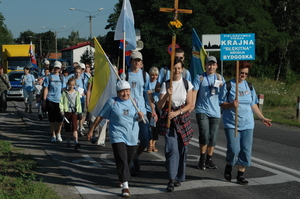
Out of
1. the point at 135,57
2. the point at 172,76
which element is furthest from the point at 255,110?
the point at 135,57

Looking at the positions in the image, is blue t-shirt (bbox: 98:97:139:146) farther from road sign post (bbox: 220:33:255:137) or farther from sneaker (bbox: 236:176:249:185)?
road sign post (bbox: 220:33:255:137)

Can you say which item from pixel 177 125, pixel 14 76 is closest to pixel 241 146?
Answer: pixel 177 125

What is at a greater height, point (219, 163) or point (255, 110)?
point (255, 110)

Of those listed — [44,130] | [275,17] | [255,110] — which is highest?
[275,17]

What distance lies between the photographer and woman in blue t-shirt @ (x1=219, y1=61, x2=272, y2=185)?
6520mm

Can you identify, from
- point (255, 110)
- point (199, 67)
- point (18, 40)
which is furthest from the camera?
point (18, 40)

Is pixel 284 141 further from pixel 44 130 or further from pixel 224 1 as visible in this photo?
pixel 224 1

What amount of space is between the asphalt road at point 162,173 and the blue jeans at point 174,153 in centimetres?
29

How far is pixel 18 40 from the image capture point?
161 m

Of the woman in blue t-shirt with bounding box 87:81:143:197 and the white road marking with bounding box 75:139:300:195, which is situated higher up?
the woman in blue t-shirt with bounding box 87:81:143:197

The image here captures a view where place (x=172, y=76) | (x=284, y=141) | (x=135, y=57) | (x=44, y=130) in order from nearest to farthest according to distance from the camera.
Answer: (x=172, y=76) → (x=135, y=57) → (x=284, y=141) → (x=44, y=130)

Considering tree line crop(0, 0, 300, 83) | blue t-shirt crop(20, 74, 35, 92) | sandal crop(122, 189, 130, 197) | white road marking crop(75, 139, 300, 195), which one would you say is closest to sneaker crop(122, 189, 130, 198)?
sandal crop(122, 189, 130, 197)

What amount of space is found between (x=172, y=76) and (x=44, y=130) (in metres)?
8.11

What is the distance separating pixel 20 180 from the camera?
21.2 feet
